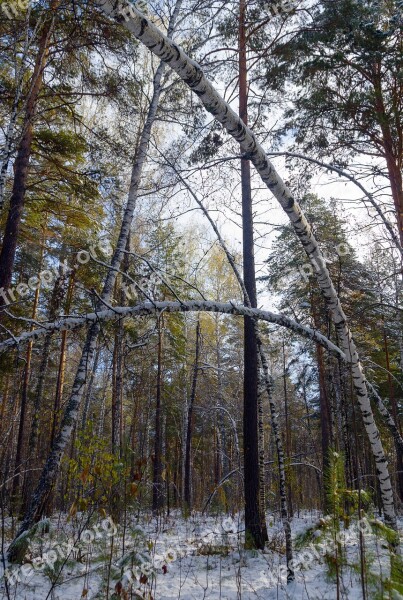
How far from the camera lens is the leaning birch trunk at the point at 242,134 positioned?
69.6 inches

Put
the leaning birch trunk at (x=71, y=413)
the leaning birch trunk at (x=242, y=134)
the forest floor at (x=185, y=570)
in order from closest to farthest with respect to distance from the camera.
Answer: the leaning birch trunk at (x=242, y=134)
the forest floor at (x=185, y=570)
the leaning birch trunk at (x=71, y=413)

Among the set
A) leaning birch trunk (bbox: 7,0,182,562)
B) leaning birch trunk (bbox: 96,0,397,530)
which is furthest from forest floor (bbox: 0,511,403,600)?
leaning birch trunk (bbox: 96,0,397,530)

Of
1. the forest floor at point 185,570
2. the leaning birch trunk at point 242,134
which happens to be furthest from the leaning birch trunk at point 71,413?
the leaning birch trunk at point 242,134

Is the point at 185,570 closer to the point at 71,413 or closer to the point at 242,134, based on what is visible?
the point at 71,413

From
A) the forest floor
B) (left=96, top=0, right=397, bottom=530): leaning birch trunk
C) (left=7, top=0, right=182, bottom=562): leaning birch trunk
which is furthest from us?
(left=7, top=0, right=182, bottom=562): leaning birch trunk

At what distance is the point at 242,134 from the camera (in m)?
2.21

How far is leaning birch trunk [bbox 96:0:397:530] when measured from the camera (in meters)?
1.77

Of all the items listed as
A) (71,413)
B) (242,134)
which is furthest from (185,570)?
(242,134)

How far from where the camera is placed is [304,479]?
87.7ft

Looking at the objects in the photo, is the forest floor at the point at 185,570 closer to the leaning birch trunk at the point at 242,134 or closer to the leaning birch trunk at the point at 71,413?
the leaning birch trunk at the point at 71,413

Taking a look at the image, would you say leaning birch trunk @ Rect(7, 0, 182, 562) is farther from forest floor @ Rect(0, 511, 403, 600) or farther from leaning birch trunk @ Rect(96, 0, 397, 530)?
leaning birch trunk @ Rect(96, 0, 397, 530)

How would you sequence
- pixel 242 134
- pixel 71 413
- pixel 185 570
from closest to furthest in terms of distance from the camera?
pixel 242 134 → pixel 185 570 → pixel 71 413

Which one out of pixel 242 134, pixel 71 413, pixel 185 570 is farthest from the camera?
pixel 71 413

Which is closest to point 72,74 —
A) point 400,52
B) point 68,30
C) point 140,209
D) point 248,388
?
point 68,30
